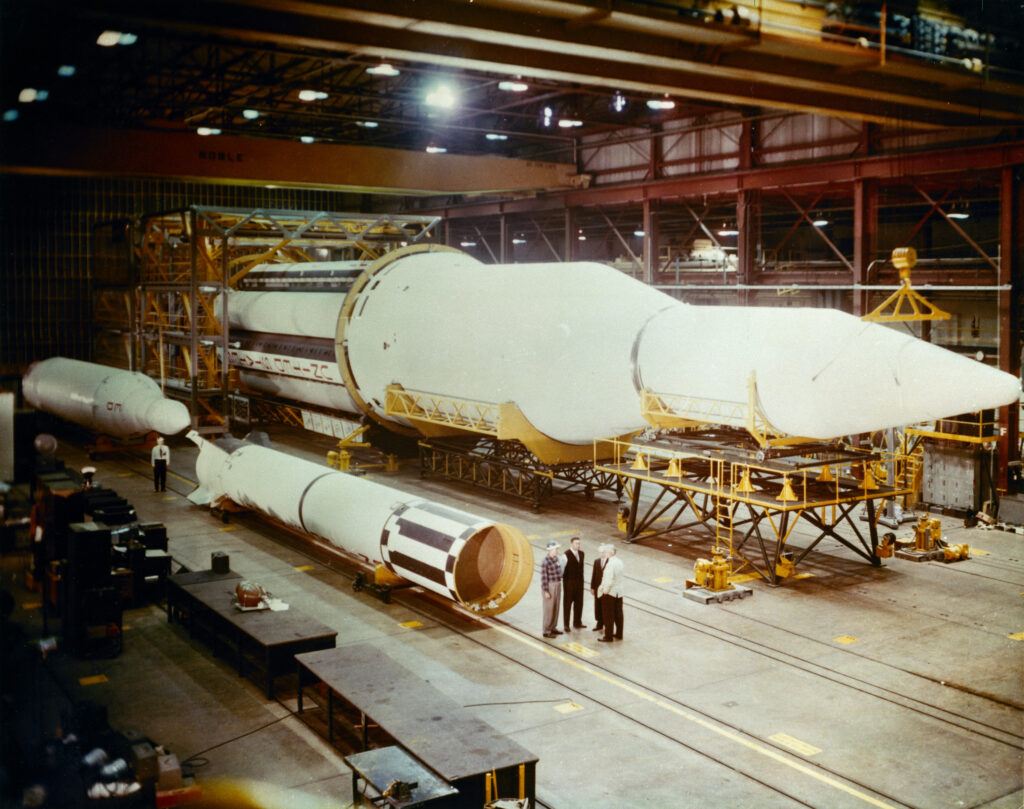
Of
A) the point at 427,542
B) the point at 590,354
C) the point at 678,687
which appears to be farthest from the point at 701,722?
the point at 590,354

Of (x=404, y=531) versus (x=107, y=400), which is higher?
(x=107, y=400)

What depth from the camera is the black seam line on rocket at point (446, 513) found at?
1224 cm

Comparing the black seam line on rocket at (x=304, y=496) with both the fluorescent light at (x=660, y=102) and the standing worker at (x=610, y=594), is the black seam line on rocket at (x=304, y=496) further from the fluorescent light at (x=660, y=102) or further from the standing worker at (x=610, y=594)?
the fluorescent light at (x=660, y=102)

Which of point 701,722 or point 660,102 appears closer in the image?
point 701,722

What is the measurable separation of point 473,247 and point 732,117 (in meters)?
21.9

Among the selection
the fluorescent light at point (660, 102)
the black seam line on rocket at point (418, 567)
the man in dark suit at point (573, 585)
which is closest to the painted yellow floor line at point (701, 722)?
the man in dark suit at point (573, 585)

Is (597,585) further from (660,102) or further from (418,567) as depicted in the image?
(660,102)

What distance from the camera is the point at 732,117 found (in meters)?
25.5

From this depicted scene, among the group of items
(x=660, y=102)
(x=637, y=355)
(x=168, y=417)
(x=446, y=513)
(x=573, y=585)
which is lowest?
(x=573, y=585)

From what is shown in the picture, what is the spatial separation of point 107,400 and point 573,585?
49.0ft

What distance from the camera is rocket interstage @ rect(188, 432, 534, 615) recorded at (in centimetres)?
1213

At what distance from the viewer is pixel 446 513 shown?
496 inches

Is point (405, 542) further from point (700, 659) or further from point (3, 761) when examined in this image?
point (3, 761)

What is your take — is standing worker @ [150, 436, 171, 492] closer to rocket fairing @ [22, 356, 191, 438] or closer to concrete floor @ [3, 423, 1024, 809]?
rocket fairing @ [22, 356, 191, 438]
